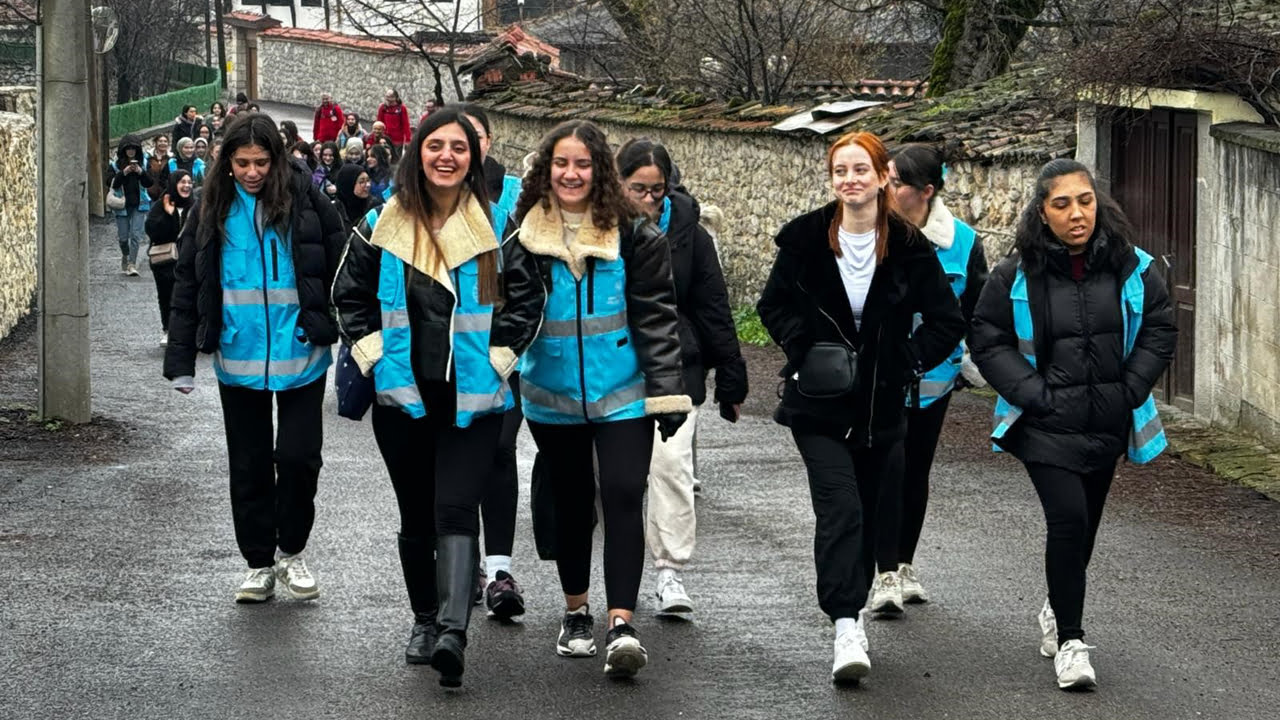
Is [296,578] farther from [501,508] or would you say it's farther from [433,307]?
[433,307]

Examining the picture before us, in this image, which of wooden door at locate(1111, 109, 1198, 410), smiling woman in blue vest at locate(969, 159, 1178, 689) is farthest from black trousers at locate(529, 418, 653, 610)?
wooden door at locate(1111, 109, 1198, 410)

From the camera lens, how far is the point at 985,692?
19.7 ft

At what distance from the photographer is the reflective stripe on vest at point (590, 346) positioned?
6.20 metres

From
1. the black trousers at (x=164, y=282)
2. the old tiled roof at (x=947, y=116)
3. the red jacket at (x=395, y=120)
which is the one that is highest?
the red jacket at (x=395, y=120)

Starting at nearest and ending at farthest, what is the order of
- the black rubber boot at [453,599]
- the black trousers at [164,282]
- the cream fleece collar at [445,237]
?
1. the black rubber boot at [453,599]
2. the cream fleece collar at [445,237]
3. the black trousers at [164,282]

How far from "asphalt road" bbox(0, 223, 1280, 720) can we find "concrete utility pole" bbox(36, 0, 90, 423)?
134 cm

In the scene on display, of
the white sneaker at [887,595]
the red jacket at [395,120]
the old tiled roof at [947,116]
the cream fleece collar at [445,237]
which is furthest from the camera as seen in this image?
the red jacket at [395,120]

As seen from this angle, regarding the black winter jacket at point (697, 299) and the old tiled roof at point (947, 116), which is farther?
the old tiled roof at point (947, 116)

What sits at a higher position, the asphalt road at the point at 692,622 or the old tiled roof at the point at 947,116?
the old tiled roof at the point at 947,116

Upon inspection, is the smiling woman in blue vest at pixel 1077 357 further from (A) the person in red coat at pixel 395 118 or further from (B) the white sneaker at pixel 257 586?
(A) the person in red coat at pixel 395 118

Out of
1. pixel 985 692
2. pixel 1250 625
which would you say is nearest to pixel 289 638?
pixel 985 692

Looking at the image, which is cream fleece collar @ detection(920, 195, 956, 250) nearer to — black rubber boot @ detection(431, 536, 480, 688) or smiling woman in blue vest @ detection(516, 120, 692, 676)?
smiling woman in blue vest @ detection(516, 120, 692, 676)

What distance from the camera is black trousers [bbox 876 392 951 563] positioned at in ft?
23.1

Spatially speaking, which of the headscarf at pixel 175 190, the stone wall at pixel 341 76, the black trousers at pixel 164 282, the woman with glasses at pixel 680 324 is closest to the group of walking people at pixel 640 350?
the woman with glasses at pixel 680 324
